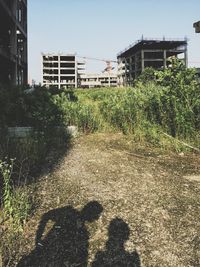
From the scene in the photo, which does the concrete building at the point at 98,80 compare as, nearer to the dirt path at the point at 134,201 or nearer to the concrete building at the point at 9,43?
the concrete building at the point at 9,43

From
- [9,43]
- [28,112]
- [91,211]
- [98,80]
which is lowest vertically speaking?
[91,211]

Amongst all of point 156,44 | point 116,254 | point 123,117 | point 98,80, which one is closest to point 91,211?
point 116,254

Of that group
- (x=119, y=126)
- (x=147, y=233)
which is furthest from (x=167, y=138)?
(x=147, y=233)

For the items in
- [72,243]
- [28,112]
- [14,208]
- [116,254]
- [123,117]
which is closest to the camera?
[116,254]

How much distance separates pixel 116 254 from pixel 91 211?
3.23 ft

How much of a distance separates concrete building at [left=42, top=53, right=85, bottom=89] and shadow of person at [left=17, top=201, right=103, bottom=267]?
116040 mm

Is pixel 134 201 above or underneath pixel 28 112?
underneath

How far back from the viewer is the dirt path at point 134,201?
353 cm

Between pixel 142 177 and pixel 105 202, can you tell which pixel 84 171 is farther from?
pixel 105 202

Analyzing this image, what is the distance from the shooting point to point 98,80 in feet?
474

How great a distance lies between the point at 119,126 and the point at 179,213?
5.24m

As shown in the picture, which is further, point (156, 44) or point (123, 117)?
point (156, 44)

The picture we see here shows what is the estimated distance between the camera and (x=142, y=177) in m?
5.69

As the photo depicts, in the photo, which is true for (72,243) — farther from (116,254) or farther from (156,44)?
(156,44)
